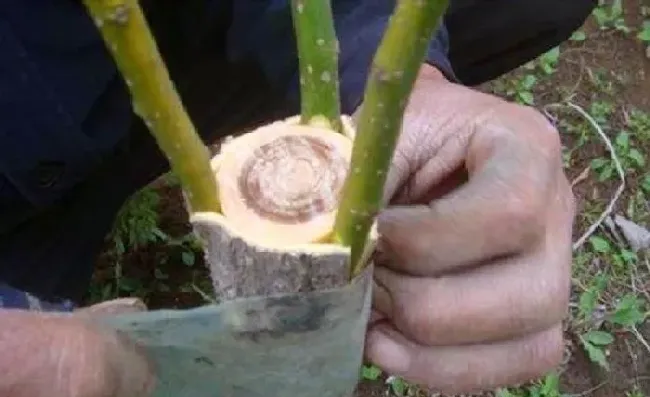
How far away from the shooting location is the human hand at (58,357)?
0.69 meters

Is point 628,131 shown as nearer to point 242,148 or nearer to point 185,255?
point 185,255

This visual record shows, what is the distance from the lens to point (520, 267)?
0.86 metres

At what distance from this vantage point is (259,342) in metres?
0.75

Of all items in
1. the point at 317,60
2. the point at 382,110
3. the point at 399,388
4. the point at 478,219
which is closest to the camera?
the point at 382,110

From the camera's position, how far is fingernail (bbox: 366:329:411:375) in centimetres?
90

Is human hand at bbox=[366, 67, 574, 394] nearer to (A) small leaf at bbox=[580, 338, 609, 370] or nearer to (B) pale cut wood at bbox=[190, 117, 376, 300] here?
(B) pale cut wood at bbox=[190, 117, 376, 300]

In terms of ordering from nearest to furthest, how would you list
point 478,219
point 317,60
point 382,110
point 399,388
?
point 382,110 → point 317,60 → point 478,219 → point 399,388

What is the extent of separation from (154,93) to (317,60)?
0.15 meters

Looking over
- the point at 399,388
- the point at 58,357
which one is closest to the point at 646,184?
the point at 399,388

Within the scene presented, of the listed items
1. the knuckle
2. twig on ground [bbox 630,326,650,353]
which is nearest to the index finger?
the knuckle

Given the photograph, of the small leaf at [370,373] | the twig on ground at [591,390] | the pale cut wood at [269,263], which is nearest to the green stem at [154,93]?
the pale cut wood at [269,263]

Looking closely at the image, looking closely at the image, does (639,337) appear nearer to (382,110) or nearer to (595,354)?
(595,354)

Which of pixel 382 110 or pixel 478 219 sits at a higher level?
pixel 382 110

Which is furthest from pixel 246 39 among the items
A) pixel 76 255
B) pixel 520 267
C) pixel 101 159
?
pixel 520 267
